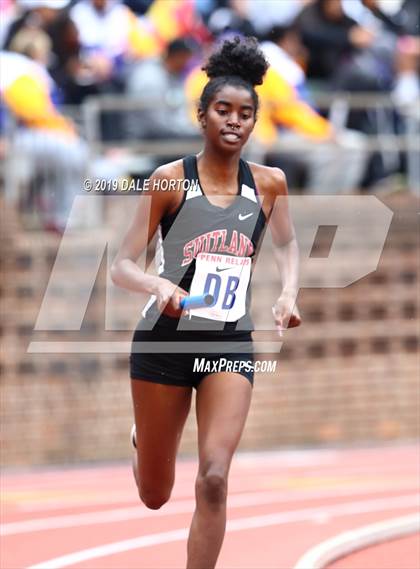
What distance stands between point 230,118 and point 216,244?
1.76ft

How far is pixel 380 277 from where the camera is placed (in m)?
12.6

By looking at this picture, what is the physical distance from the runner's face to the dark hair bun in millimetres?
153

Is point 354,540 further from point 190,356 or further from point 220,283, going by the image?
point 220,283

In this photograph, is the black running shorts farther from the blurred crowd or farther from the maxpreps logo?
the blurred crowd

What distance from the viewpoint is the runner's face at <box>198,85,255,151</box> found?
5395 millimetres

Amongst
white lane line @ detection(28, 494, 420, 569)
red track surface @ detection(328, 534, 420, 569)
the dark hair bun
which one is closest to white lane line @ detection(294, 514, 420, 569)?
red track surface @ detection(328, 534, 420, 569)

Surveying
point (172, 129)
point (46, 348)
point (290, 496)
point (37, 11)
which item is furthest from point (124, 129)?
point (290, 496)

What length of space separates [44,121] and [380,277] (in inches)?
150

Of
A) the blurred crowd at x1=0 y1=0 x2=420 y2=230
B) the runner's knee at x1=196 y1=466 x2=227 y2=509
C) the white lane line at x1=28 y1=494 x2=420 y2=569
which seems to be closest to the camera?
the runner's knee at x1=196 y1=466 x2=227 y2=509

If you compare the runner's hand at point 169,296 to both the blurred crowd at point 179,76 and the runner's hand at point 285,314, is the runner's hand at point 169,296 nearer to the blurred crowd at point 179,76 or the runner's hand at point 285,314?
the runner's hand at point 285,314

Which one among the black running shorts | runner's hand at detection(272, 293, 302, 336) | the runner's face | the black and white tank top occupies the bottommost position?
the black running shorts

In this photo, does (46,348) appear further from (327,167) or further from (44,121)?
(327,167)

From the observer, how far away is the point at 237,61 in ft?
18.4

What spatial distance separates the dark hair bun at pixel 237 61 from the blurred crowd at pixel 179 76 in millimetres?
4989
